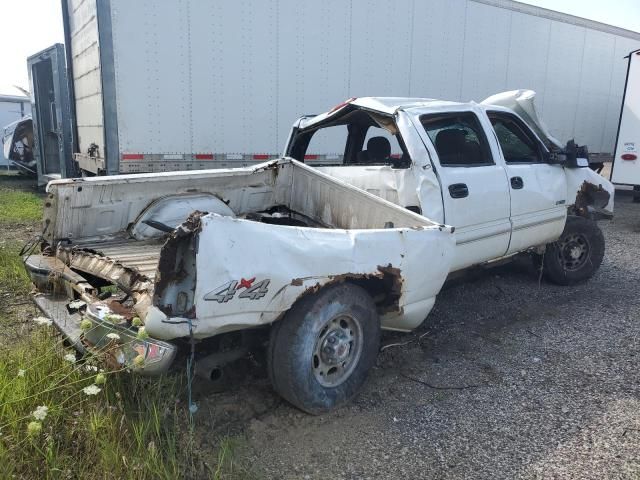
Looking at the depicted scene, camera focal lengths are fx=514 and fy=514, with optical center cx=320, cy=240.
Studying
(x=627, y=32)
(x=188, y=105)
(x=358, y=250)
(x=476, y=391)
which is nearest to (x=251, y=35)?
(x=188, y=105)

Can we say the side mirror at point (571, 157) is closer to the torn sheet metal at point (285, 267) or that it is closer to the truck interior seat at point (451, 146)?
the truck interior seat at point (451, 146)

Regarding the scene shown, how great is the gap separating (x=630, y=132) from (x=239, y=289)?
1195 cm

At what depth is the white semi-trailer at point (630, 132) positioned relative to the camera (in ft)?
37.5

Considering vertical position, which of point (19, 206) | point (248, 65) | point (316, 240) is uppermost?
point (248, 65)

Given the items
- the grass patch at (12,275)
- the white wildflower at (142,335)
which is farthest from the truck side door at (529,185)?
the grass patch at (12,275)

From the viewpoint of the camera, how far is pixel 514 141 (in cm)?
505

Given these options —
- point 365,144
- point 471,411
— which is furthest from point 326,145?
point 471,411

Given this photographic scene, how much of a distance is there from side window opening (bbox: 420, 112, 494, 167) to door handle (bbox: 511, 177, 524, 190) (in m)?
0.28

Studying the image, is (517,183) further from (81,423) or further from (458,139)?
(81,423)

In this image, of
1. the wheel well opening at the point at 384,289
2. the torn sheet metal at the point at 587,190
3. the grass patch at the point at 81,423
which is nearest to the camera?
the grass patch at the point at 81,423

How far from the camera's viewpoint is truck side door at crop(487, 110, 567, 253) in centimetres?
478

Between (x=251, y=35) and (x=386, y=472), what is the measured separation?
6.33m

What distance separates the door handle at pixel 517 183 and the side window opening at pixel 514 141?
20 centimetres

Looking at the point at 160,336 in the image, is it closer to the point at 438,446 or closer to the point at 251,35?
the point at 438,446
